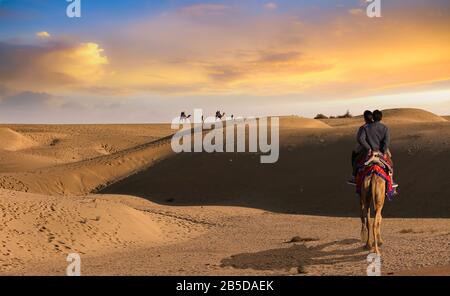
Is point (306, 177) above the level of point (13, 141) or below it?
below

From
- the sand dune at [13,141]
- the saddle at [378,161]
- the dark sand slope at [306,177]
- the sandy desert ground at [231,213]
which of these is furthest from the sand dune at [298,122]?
the saddle at [378,161]

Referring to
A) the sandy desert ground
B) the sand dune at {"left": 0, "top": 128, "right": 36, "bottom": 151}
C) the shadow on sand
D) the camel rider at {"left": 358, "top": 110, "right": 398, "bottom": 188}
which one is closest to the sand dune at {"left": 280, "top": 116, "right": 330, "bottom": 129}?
the sandy desert ground

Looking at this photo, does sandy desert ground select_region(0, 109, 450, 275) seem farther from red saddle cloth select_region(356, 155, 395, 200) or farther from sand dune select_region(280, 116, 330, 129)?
sand dune select_region(280, 116, 330, 129)

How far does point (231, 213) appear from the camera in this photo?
1046 inches

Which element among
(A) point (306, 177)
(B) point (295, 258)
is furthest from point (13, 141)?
(B) point (295, 258)

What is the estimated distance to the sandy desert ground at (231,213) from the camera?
13.4 metres

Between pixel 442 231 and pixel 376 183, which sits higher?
pixel 376 183

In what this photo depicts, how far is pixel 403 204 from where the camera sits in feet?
86.8

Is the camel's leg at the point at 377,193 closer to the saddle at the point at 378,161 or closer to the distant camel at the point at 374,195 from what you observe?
the distant camel at the point at 374,195

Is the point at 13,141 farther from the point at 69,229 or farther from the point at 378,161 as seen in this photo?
the point at 378,161
